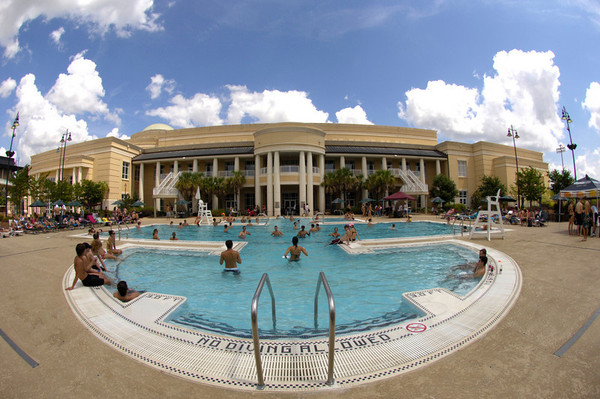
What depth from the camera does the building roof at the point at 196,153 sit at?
116 ft

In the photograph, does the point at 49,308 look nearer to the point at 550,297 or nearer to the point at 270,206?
the point at 550,297

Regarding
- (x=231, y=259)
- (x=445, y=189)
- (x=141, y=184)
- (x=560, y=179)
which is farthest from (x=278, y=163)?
(x=560, y=179)

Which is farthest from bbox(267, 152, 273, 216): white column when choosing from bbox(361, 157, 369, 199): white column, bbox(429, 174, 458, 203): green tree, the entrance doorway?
bbox(429, 174, 458, 203): green tree

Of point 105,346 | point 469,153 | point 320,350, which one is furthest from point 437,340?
point 469,153

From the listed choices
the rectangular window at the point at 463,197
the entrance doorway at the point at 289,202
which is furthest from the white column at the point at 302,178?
the rectangular window at the point at 463,197

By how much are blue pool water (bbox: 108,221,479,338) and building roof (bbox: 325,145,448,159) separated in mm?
24553

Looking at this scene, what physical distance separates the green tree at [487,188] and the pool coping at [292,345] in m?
36.6

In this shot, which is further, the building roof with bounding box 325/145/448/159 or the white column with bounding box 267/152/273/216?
the building roof with bounding box 325/145/448/159

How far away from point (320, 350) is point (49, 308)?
16.6ft

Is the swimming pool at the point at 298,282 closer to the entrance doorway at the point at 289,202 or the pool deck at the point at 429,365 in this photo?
the pool deck at the point at 429,365

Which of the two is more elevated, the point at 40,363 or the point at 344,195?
the point at 344,195

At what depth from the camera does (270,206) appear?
108ft

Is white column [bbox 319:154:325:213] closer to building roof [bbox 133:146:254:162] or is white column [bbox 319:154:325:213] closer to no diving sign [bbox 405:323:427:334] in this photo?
building roof [bbox 133:146:254:162]

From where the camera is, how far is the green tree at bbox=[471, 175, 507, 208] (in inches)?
1383
